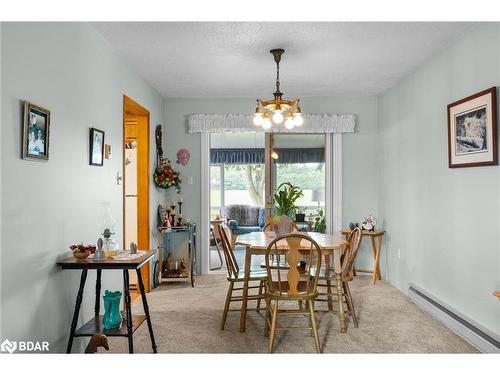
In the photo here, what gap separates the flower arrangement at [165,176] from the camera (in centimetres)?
530

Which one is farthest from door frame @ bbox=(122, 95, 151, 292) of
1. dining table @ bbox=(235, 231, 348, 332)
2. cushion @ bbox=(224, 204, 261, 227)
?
cushion @ bbox=(224, 204, 261, 227)

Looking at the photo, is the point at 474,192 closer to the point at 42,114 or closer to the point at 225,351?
the point at 225,351

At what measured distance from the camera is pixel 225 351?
3.12 metres

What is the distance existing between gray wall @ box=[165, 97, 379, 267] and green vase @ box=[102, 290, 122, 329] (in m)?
3.11

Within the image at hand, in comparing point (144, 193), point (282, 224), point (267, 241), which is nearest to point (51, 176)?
point (267, 241)

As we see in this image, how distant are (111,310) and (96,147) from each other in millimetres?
1294

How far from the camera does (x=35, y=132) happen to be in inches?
94.3

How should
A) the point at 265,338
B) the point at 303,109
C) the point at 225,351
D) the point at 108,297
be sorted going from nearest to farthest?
the point at 108,297
the point at 225,351
the point at 265,338
the point at 303,109

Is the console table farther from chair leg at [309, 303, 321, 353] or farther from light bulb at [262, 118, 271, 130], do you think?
light bulb at [262, 118, 271, 130]

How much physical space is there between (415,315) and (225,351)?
1929 mm

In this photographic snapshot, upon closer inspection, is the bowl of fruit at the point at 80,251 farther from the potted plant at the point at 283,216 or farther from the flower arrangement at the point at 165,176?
the flower arrangement at the point at 165,176
